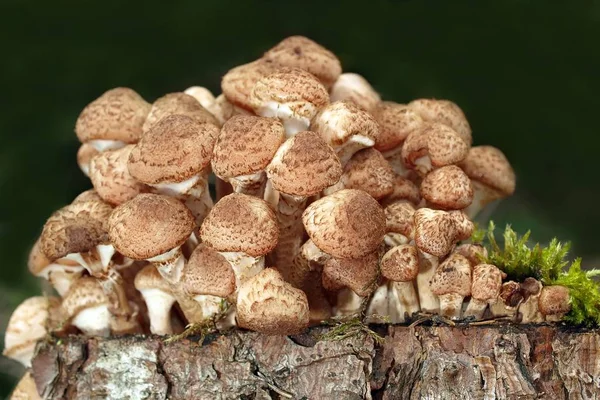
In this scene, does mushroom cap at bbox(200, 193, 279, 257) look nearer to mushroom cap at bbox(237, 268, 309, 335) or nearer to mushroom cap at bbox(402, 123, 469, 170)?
mushroom cap at bbox(237, 268, 309, 335)

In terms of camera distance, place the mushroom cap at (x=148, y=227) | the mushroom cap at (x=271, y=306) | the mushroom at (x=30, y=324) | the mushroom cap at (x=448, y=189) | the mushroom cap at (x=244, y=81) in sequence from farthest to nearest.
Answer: the mushroom at (x=30, y=324) < the mushroom cap at (x=244, y=81) < the mushroom cap at (x=448, y=189) < the mushroom cap at (x=148, y=227) < the mushroom cap at (x=271, y=306)

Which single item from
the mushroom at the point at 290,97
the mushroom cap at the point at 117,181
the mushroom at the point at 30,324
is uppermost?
the mushroom at the point at 290,97

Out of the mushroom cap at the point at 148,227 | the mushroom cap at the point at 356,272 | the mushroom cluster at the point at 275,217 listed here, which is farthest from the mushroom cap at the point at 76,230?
the mushroom cap at the point at 356,272

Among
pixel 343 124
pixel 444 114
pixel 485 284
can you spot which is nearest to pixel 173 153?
pixel 343 124

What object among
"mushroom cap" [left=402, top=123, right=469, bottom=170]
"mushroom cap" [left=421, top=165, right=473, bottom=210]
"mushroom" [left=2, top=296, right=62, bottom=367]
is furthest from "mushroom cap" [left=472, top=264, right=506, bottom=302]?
"mushroom" [left=2, top=296, right=62, bottom=367]

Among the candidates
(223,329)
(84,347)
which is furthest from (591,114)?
(84,347)

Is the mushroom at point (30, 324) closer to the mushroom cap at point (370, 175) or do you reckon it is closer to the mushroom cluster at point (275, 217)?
the mushroom cluster at point (275, 217)

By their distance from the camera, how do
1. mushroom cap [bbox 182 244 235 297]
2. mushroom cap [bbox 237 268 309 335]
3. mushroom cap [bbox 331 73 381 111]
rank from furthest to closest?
mushroom cap [bbox 331 73 381 111] < mushroom cap [bbox 182 244 235 297] < mushroom cap [bbox 237 268 309 335]
